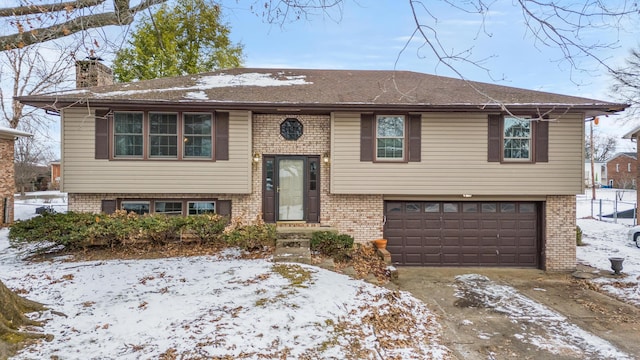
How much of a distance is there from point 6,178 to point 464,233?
703 inches

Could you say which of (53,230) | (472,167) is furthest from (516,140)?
(53,230)

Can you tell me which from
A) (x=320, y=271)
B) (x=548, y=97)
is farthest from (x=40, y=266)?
(x=548, y=97)

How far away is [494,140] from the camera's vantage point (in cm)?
984

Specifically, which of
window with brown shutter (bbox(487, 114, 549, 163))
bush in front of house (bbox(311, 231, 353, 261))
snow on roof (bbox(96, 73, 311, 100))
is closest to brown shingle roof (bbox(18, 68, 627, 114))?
snow on roof (bbox(96, 73, 311, 100))

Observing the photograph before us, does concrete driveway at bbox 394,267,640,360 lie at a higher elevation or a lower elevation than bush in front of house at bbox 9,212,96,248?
lower

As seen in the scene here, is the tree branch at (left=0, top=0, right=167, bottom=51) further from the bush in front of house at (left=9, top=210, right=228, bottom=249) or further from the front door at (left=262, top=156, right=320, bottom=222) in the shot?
the front door at (left=262, top=156, right=320, bottom=222)

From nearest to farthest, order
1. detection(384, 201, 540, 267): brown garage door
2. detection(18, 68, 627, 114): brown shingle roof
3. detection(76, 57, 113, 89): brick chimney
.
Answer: detection(18, 68, 627, 114): brown shingle roof → detection(384, 201, 540, 267): brown garage door → detection(76, 57, 113, 89): brick chimney

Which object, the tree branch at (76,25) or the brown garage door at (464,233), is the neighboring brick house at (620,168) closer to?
the brown garage door at (464,233)

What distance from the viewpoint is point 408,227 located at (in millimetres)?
10281

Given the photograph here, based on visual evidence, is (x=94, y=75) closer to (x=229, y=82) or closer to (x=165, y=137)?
(x=165, y=137)

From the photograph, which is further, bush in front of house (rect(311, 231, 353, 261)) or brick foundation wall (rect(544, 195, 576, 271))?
brick foundation wall (rect(544, 195, 576, 271))

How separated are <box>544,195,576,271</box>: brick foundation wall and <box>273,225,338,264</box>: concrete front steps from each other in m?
6.48

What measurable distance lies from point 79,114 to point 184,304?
22.8 ft

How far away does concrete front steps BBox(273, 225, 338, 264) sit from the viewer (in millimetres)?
7688
